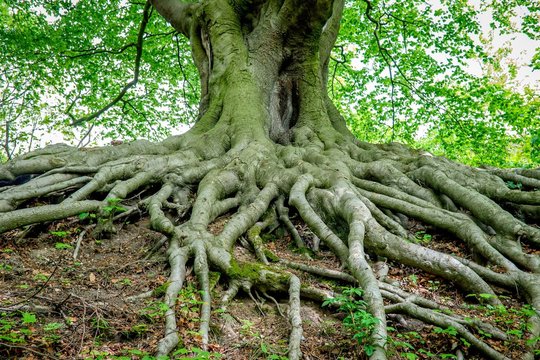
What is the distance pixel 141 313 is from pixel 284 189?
2.75m

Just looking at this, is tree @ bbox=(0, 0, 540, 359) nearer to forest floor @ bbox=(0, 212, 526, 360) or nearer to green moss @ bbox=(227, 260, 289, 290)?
green moss @ bbox=(227, 260, 289, 290)

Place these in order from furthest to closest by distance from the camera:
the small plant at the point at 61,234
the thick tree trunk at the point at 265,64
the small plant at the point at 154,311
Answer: the thick tree trunk at the point at 265,64 → the small plant at the point at 61,234 → the small plant at the point at 154,311

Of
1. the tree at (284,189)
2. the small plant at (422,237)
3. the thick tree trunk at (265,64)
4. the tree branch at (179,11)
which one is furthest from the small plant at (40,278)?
the tree branch at (179,11)

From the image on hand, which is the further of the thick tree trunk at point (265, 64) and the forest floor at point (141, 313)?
the thick tree trunk at point (265, 64)

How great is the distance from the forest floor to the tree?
0.37 ft

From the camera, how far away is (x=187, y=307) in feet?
8.87

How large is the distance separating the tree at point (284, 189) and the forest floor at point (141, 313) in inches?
4.5

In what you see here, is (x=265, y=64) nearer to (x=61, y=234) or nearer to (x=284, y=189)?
(x=284, y=189)

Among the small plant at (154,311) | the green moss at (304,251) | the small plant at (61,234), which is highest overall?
the green moss at (304,251)

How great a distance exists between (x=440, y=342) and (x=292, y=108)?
592cm

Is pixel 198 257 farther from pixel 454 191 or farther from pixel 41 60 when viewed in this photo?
pixel 41 60

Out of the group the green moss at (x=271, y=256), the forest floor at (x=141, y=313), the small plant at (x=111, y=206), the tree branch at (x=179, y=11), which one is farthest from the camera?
the tree branch at (x=179, y=11)

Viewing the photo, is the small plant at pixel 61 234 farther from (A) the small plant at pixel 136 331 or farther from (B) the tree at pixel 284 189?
(A) the small plant at pixel 136 331

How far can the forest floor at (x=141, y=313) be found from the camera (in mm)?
2199
